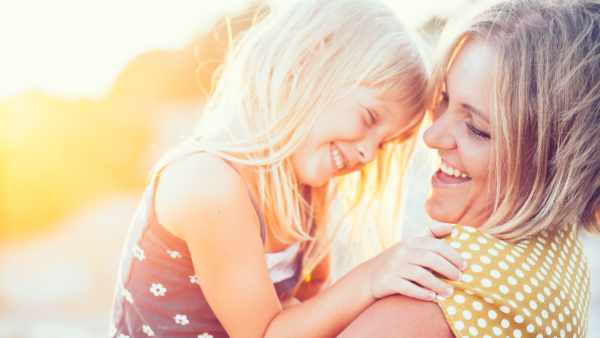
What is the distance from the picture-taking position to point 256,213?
5.41ft

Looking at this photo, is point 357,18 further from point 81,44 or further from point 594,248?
point 594,248

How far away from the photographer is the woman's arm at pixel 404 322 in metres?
1.10

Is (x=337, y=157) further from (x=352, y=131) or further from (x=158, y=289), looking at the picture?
(x=158, y=289)

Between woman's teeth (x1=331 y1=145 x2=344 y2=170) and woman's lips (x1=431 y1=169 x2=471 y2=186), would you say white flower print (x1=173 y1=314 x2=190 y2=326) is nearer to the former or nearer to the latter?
woman's teeth (x1=331 y1=145 x2=344 y2=170)

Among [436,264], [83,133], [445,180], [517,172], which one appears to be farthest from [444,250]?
[83,133]

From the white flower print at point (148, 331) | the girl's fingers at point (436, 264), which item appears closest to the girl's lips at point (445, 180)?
the girl's fingers at point (436, 264)

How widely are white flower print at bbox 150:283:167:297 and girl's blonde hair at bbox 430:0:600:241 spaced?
2.58ft

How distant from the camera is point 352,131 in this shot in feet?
5.58

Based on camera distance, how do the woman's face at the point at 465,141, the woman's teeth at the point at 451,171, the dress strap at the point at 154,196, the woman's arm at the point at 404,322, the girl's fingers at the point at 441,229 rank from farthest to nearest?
the dress strap at the point at 154,196 < the woman's teeth at the point at 451,171 < the woman's face at the point at 465,141 < the girl's fingers at the point at 441,229 < the woman's arm at the point at 404,322

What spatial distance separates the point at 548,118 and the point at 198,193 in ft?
2.37

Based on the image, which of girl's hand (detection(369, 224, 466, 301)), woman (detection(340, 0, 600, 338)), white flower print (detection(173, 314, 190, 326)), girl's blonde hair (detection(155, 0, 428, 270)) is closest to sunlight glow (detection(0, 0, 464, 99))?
girl's blonde hair (detection(155, 0, 428, 270))

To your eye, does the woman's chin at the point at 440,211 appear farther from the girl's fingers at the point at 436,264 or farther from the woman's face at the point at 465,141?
the girl's fingers at the point at 436,264

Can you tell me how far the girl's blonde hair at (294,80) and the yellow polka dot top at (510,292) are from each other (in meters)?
0.61

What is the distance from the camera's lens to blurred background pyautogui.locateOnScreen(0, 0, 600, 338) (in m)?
3.26
